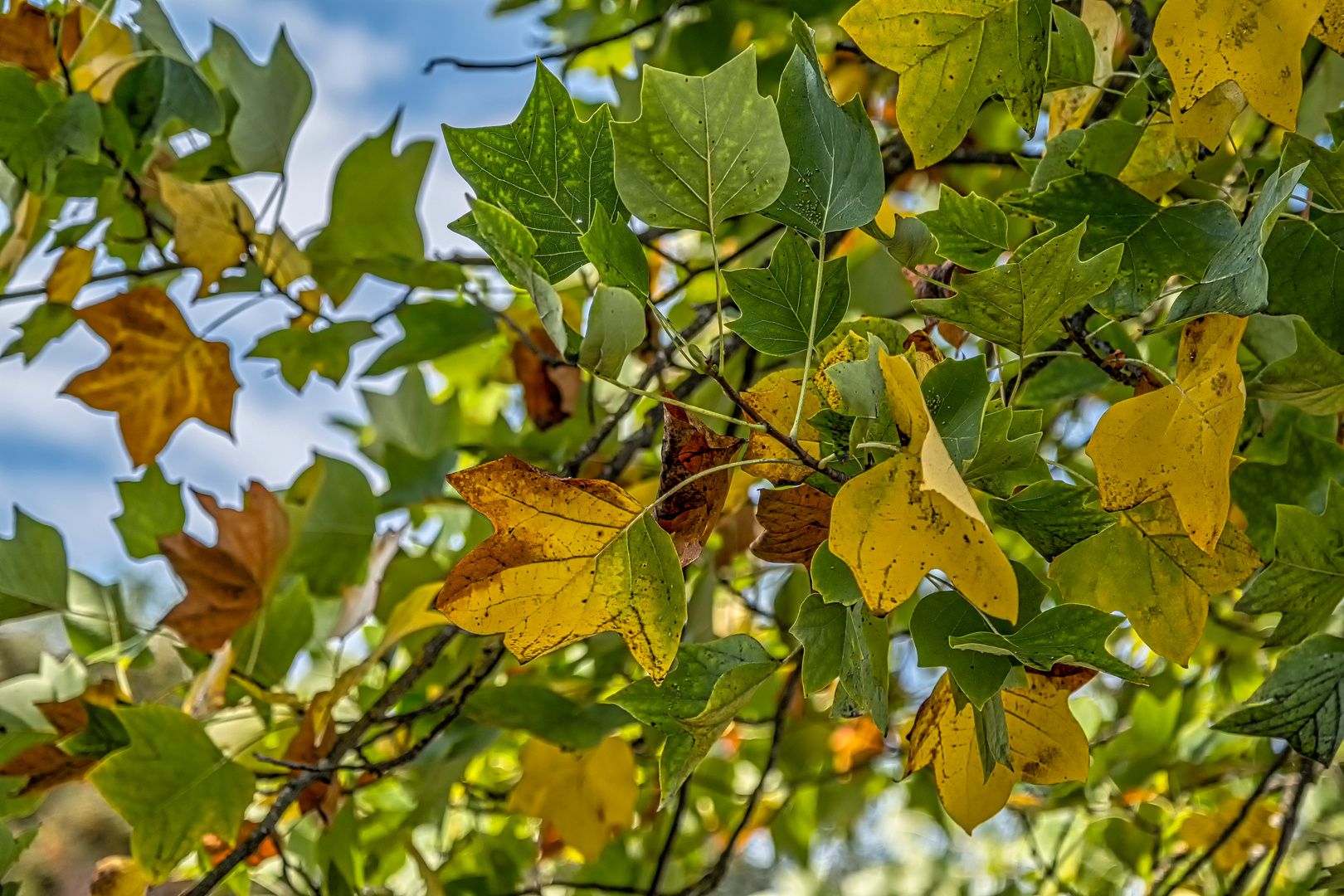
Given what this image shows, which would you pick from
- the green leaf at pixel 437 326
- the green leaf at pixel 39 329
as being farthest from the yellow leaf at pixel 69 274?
the green leaf at pixel 437 326

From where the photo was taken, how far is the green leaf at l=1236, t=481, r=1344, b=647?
40cm

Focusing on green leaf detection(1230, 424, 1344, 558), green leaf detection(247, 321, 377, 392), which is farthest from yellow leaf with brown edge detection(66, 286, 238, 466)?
green leaf detection(1230, 424, 1344, 558)

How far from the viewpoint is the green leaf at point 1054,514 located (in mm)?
322

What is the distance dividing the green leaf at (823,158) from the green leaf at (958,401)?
0.07 m

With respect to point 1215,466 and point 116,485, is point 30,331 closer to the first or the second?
point 116,485

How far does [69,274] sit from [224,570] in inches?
11.1

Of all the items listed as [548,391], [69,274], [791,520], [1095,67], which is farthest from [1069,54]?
[69,274]

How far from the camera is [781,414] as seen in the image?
36 centimetres

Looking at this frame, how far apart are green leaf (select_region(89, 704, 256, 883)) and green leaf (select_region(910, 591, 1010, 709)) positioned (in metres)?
0.45

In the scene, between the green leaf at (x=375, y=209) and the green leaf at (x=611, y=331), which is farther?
the green leaf at (x=375, y=209)

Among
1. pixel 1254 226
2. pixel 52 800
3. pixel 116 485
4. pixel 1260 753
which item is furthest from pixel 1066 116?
pixel 52 800

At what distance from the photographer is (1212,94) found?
37cm

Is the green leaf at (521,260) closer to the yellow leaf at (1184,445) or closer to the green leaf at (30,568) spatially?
the yellow leaf at (1184,445)

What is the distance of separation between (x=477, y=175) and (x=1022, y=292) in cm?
20
